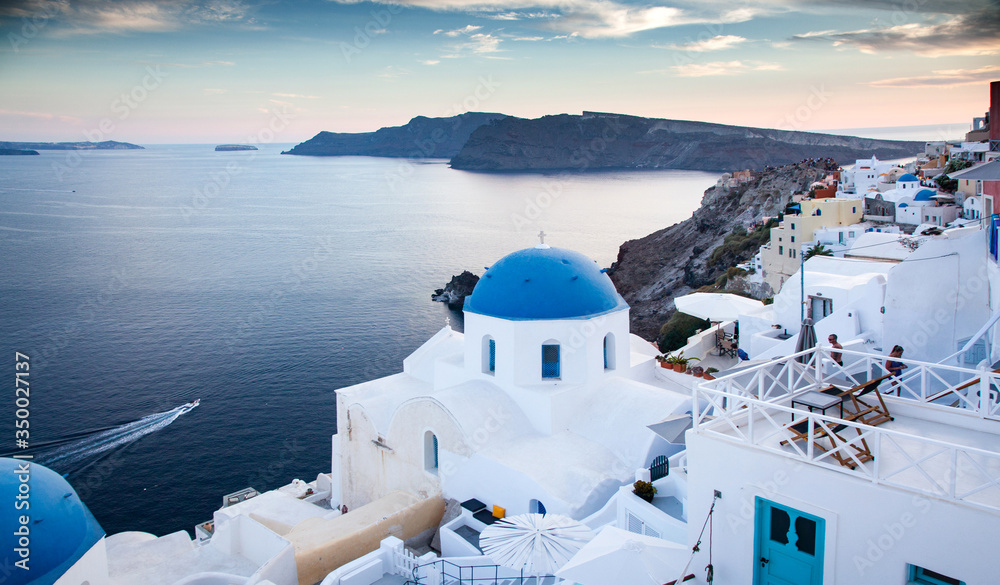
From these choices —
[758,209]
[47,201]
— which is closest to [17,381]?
[758,209]

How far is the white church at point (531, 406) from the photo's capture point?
1387 cm

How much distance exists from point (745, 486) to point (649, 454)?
259 inches

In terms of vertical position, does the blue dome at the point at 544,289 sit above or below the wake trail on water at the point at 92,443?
above

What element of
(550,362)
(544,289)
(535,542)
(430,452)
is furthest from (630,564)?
(544,289)

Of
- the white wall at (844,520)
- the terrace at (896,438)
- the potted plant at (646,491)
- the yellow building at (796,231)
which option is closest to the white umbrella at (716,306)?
the potted plant at (646,491)

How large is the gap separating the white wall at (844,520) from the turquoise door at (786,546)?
96 millimetres

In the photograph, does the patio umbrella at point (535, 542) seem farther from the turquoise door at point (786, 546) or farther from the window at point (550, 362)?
the window at point (550, 362)

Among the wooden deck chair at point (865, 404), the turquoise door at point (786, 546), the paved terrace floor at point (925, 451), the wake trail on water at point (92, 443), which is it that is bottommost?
the wake trail on water at point (92, 443)

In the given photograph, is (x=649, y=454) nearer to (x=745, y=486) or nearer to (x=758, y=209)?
(x=745, y=486)

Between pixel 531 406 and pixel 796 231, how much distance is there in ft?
97.1

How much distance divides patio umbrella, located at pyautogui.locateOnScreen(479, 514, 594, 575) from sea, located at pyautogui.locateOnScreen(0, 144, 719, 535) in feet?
27.0

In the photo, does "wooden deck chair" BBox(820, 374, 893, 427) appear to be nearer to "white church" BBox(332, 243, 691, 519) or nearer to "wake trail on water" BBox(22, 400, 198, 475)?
"white church" BBox(332, 243, 691, 519)

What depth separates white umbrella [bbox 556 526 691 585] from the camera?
26.3ft

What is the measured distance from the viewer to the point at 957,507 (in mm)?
5910
